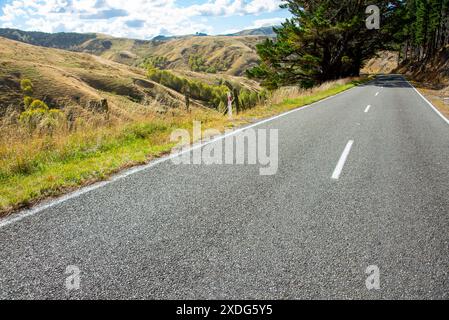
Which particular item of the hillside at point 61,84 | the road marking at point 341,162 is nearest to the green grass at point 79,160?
the road marking at point 341,162

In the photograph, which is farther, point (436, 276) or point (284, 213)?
point (284, 213)

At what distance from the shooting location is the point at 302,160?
6.35 metres

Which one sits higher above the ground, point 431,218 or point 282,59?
point 282,59

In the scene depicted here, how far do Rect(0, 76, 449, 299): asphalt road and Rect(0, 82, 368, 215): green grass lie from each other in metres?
0.50

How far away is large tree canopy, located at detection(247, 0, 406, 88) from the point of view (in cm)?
2945

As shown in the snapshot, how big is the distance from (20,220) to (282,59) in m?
31.4

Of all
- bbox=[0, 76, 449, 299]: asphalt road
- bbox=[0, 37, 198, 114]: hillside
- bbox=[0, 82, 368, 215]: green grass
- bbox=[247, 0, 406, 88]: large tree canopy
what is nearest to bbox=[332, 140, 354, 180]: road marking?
bbox=[0, 76, 449, 299]: asphalt road

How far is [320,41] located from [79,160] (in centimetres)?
3000

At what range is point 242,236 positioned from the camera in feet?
11.4

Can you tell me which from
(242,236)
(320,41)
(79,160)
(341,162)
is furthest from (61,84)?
(242,236)

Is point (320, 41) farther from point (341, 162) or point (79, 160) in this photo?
point (79, 160)

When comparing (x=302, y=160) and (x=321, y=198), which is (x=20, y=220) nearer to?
(x=321, y=198)

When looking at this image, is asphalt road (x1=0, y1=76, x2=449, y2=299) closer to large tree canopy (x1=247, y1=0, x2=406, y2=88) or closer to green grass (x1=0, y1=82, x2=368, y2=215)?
green grass (x1=0, y1=82, x2=368, y2=215)
